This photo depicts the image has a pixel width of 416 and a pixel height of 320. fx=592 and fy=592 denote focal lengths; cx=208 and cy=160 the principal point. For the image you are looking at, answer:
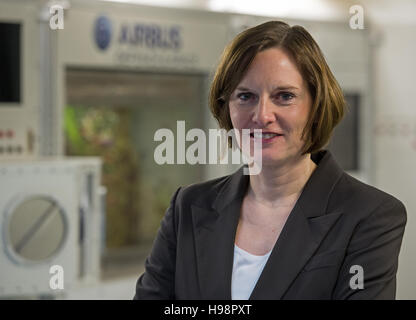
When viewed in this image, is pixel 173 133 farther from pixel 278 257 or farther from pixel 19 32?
pixel 19 32

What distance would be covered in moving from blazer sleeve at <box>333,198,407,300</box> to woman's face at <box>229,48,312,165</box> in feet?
0.63

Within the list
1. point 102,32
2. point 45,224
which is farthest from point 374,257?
point 102,32

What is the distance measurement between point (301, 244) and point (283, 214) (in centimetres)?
8

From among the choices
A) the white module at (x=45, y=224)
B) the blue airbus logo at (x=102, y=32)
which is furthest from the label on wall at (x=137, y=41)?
the white module at (x=45, y=224)

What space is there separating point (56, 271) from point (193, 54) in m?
1.21

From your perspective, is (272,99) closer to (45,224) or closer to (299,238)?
(299,238)

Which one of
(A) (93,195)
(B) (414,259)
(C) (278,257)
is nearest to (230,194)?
(C) (278,257)

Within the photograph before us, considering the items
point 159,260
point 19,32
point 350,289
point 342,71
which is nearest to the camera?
point 350,289

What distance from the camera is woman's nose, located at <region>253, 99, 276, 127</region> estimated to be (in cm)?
92

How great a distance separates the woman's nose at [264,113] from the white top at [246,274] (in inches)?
9.2

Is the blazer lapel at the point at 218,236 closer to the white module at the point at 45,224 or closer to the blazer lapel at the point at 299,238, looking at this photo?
the blazer lapel at the point at 299,238

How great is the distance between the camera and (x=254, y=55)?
930mm

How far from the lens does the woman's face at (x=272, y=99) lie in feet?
3.04

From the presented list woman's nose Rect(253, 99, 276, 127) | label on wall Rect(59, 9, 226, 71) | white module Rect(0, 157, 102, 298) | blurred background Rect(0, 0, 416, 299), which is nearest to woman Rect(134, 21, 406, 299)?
woman's nose Rect(253, 99, 276, 127)
